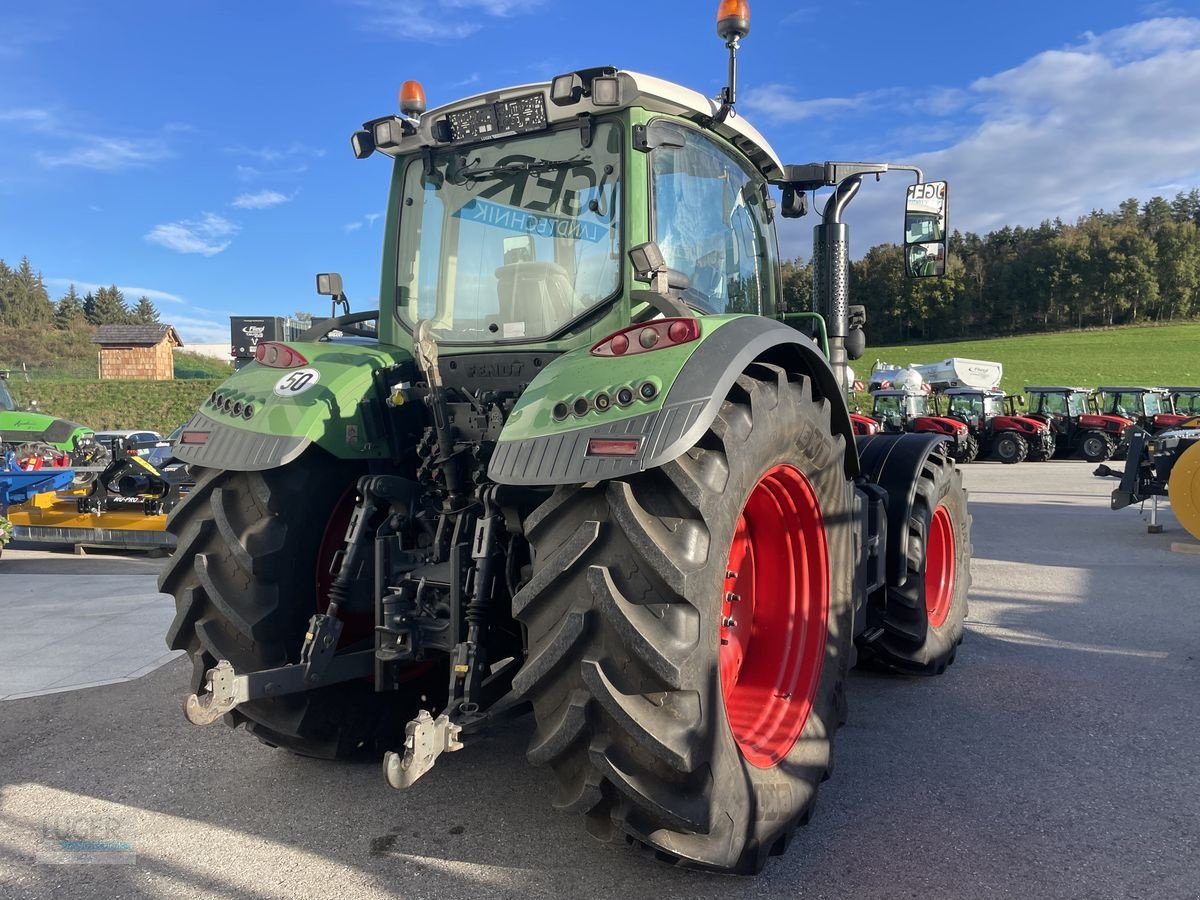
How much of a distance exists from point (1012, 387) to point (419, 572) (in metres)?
45.2

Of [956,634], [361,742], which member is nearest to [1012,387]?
[956,634]

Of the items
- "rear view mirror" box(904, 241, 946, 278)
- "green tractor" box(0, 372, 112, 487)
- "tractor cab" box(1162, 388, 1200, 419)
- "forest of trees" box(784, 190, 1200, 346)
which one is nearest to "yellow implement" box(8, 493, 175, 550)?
"green tractor" box(0, 372, 112, 487)

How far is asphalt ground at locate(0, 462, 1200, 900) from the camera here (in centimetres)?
237

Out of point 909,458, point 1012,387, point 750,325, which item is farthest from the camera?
point 1012,387

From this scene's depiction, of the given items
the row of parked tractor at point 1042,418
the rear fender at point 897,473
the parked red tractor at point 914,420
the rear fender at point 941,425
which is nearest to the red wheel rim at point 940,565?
the rear fender at point 897,473

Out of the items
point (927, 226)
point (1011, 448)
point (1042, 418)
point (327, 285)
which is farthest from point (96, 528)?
point (1042, 418)

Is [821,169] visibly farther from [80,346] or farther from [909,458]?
[80,346]

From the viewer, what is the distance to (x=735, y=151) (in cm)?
344

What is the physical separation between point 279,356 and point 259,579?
0.89 metres

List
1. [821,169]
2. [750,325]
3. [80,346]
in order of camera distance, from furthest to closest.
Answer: [80,346] < [821,169] < [750,325]

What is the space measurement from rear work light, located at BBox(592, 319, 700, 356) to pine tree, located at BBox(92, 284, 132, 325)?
87.5m

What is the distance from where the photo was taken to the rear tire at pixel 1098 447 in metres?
21.0

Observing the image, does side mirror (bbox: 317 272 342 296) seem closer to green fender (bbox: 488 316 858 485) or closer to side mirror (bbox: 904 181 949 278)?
green fender (bbox: 488 316 858 485)

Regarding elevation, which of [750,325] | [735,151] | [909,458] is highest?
[735,151]
